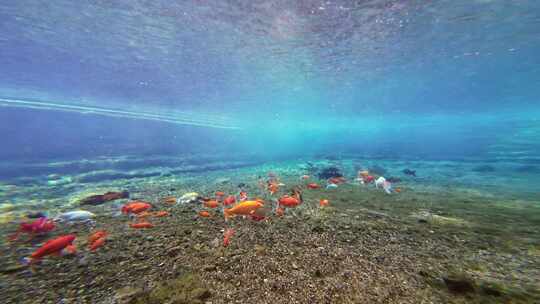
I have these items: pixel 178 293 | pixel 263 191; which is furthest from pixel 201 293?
pixel 263 191

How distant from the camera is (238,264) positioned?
3.57m

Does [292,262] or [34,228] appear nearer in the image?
[292,262]

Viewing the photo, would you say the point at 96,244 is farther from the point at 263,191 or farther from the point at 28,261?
the point at 263,191

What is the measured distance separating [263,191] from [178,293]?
823 centimetres

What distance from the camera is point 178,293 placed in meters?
2.84

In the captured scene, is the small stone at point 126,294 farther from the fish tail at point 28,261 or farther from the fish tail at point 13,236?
the fish tail at point 13,236

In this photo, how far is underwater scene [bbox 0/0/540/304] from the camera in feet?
10.4

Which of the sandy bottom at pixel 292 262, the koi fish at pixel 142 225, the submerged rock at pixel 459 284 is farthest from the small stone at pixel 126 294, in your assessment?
the submerged rock at pixel 459 284

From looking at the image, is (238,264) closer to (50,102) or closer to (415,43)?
(415,43)

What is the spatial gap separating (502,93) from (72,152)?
69.8m

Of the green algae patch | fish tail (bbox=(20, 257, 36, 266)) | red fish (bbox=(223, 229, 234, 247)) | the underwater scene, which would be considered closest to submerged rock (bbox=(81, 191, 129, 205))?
the underwater scene

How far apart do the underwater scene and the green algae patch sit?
0.9 inches

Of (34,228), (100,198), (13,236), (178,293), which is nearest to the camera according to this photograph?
(178,293)

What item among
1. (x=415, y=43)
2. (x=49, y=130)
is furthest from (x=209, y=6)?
(x=49, y=130)
